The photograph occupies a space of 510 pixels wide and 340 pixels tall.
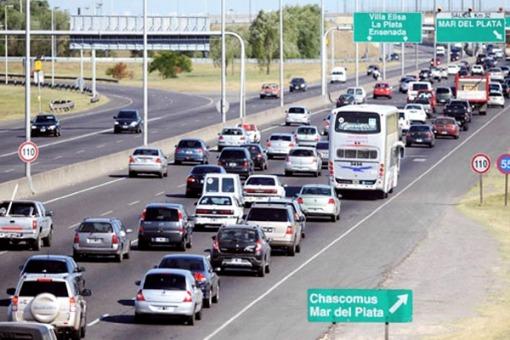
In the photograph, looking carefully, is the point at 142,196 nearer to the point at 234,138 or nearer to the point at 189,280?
the point at 234,138

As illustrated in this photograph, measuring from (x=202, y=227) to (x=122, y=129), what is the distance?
53.6 meters

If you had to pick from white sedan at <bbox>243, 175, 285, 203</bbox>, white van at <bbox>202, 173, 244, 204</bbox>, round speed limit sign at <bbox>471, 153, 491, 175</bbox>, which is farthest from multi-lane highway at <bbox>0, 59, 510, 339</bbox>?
white van at <bbox>202, 173, 244, 204</bbox>

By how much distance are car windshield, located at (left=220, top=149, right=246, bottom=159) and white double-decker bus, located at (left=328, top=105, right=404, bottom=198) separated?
8.25m

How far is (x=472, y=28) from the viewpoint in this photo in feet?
343

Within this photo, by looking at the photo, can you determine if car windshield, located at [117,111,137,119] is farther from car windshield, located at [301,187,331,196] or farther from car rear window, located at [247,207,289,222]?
car rear window, located at [247,207,289,222]

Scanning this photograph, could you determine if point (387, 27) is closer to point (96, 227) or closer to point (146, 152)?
point (146, 152)

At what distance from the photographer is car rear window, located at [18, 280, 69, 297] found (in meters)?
31.1

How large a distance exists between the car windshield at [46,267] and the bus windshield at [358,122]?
3236 centimetres

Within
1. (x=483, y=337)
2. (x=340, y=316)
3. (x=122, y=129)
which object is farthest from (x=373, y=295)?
(x=122, y=129)

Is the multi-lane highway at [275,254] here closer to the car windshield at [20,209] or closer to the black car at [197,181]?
the black car at [197,181]

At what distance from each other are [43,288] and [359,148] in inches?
1419

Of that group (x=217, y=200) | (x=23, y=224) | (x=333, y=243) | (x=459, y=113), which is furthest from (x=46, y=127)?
(x=23, y=224)

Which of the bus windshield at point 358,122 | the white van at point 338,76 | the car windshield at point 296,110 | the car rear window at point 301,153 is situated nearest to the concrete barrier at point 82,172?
the car rear window at point 301,153

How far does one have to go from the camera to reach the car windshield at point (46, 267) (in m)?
34.7
